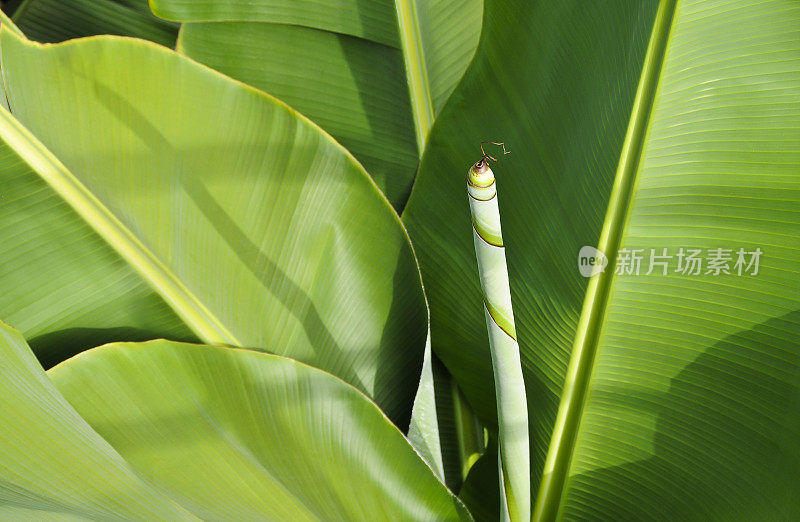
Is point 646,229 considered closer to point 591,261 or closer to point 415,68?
point 591,261

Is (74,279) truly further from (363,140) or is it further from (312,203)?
(363,140)

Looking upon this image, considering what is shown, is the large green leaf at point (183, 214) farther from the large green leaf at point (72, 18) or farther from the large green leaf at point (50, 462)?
the large green leaf at point (72, 18)

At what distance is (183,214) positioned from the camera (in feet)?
1.66

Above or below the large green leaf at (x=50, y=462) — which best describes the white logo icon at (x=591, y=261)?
above

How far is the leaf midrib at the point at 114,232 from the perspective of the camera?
470mm

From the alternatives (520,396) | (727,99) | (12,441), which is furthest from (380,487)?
(727,99)

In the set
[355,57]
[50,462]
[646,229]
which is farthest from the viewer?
[355,57]

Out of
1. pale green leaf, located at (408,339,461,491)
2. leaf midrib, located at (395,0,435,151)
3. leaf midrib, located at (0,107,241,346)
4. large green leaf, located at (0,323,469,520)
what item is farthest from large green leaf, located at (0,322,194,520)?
leaf midrib, located at (395,0,435,151)

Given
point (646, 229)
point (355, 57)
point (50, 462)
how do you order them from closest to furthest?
point (50, 462) → point (646, 229) → point (355, 57)

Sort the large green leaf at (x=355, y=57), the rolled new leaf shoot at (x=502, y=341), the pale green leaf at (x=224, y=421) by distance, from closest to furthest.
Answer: the rolled new leaf shoot at (x=502, y=341) < the pale green leaf at (x=224, y=421) < the large green leaf at (x=355, y=57)

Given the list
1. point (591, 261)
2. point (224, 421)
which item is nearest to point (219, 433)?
point (224, 421)

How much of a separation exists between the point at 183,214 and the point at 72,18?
362 millimetres

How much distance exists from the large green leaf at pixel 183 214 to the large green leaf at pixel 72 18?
0.29m

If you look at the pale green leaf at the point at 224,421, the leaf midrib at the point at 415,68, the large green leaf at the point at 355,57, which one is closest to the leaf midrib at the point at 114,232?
the pale green leaf at the point at 224,421
